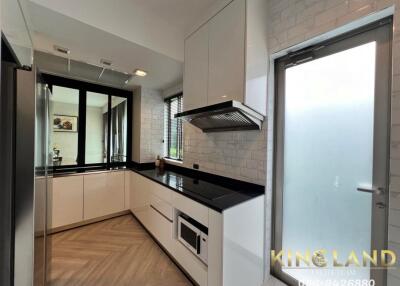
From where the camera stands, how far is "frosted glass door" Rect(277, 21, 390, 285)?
1.21m

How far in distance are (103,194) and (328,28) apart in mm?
3392

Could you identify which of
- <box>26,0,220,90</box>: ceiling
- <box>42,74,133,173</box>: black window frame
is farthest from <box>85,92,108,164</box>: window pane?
<box>26,0,220,90</box>: ceiling

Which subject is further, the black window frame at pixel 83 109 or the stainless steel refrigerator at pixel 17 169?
the black window frame at pixel 83 109

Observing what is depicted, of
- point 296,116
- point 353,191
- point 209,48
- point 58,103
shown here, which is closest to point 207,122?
point 209,48

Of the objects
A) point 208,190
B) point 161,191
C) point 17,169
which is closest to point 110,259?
point 161,191

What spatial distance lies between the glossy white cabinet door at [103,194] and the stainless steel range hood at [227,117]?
187cm

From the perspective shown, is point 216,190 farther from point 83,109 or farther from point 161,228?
point 83,109

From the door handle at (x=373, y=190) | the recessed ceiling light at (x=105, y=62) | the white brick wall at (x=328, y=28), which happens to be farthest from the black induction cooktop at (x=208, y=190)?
the recessed ceiling light at (x=105, y=62)

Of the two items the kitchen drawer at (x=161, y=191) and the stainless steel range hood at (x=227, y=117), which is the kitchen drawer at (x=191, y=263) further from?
the stainless steel range hood at (x=227, y=117)

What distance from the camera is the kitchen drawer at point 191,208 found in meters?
1.43

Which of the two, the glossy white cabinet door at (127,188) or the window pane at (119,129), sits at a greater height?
the window pane at (119,129)

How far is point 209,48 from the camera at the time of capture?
5.76 ft

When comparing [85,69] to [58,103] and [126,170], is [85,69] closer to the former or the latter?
[58,103]

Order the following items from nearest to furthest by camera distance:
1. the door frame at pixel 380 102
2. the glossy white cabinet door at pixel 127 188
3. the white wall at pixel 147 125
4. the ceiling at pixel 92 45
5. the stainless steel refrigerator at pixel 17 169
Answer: the stainless steel refrigerator at pixel 17 169 → the door frame at pixel 380 102 → the ceiling at pixel 92 45 → the glossy white cabinet door at pixel 127 188 → the white wall at pixel 147 125
